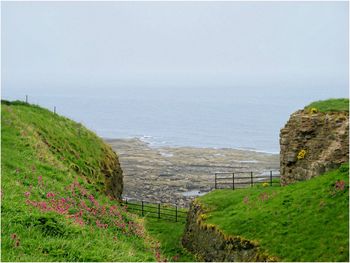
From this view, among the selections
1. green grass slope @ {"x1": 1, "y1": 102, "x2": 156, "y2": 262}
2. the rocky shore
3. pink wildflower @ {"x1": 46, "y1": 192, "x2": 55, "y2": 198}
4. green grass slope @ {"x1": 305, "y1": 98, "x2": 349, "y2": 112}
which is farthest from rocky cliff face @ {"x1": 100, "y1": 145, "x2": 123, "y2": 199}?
green grass slope @ {"x1": 305, "y1": 98, "x2": 349, "y2": 112}

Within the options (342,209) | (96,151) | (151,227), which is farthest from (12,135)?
(342,209)

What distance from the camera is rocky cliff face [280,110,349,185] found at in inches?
1208

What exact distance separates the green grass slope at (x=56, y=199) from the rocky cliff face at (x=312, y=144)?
11.8 metres

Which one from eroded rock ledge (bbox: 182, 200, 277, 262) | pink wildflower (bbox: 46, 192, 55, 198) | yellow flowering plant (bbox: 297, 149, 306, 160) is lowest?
eroded rock ledge (bbox: 182, 200, 277, 262)

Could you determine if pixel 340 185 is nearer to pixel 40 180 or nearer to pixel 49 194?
pixel 49 194

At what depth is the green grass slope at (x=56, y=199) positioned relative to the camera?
1553 cm

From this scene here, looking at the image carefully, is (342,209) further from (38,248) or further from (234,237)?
(38,248)

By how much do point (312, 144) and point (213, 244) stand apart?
33.8 feet

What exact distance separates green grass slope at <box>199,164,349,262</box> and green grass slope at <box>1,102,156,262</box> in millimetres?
5471

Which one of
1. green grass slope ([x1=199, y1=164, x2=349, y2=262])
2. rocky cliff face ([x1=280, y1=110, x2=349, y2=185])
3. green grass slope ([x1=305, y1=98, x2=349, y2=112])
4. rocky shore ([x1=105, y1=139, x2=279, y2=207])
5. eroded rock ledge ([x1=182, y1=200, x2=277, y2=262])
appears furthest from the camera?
rocky shore ([x1=105, y1=139, x2=279, y2=207])

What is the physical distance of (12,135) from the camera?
31.8 metres

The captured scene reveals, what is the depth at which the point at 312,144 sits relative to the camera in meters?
33.0

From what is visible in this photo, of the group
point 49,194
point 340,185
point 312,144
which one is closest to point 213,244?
point 340,185

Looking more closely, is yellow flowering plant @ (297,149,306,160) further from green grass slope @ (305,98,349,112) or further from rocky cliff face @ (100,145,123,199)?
rocky cliff face @ (100,145,123,199)
